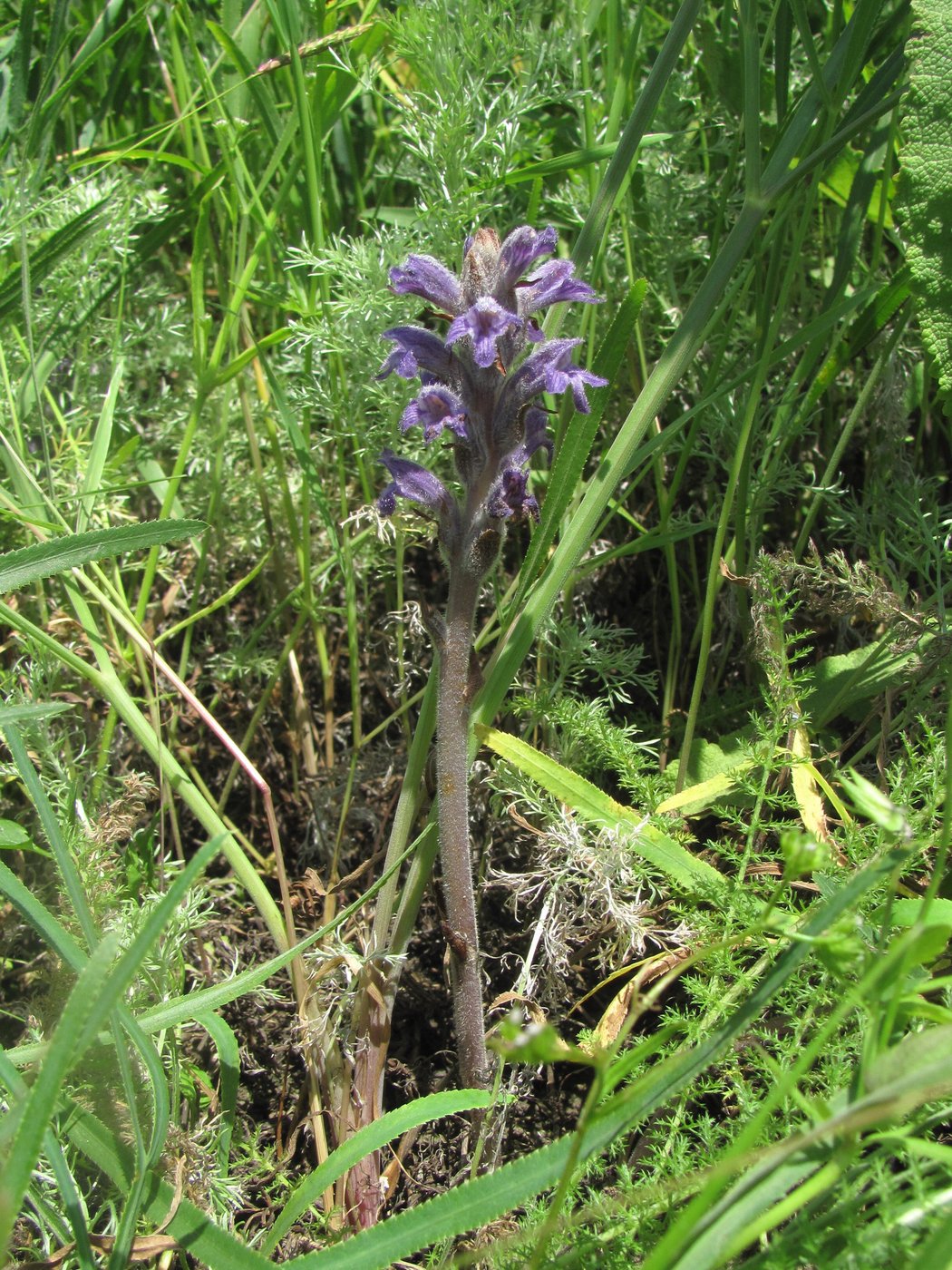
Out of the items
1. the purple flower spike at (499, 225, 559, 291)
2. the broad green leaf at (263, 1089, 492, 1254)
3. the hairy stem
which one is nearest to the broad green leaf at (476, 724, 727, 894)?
the hairy stem

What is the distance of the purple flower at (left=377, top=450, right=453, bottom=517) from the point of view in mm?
1677

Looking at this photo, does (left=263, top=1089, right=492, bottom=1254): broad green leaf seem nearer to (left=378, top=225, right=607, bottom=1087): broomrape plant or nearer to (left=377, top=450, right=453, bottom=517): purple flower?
(left=378, top=225, right=607, bottom=1087): broomrape plant

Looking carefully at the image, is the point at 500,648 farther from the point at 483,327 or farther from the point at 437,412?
the point at 483,327

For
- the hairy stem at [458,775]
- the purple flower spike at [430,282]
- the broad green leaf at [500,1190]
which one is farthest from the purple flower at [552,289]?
the broad green leaf at [500,1190]

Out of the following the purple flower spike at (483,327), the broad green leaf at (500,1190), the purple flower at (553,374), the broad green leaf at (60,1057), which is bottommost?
the broad green leaf at (500,1190)

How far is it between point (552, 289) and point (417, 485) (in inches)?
14.8

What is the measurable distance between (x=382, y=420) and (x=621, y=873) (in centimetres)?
108

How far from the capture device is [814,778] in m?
1.92

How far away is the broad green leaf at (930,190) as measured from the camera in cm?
181

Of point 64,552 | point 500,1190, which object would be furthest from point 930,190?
point 500,1190

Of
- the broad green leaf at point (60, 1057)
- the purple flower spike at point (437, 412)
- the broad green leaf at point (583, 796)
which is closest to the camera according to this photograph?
the broad green leaf at point (60, 1057)

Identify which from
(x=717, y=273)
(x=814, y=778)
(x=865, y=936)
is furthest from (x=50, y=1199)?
(x=717, y=273)

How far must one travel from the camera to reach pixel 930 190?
73.7 inches

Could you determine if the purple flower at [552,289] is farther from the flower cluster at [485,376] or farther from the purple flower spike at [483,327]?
the purple flower spike at [483,327]
